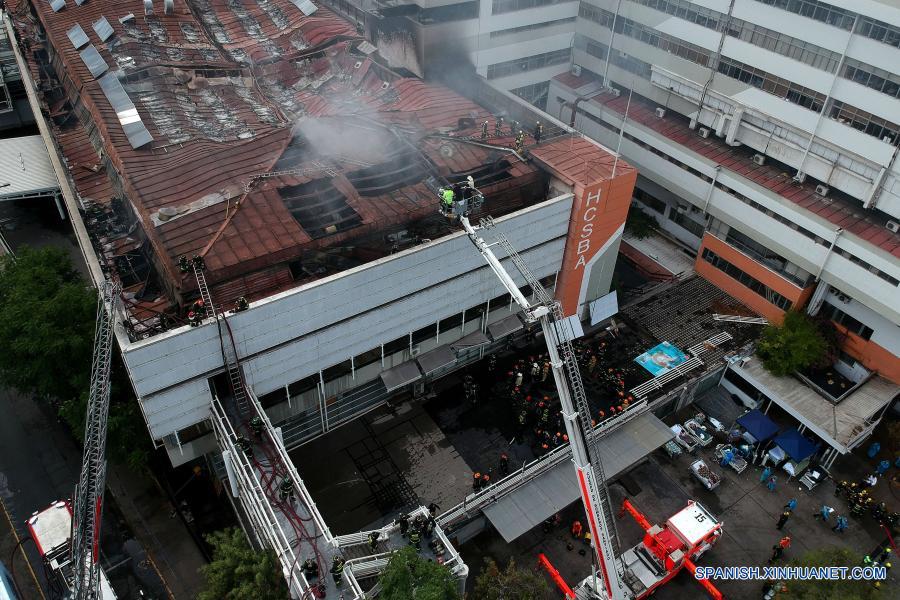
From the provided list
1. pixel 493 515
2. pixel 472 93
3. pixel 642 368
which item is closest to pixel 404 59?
pixel 472 93

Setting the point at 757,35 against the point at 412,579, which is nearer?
the point at 412,579

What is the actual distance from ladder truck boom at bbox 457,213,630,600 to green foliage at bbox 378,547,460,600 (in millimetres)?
5961

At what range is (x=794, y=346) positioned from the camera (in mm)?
40438

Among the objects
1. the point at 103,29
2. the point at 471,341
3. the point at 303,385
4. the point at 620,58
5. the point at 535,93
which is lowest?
the point at 471,341

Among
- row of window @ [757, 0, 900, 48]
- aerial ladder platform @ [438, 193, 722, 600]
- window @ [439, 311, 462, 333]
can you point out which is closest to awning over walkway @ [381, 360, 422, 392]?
window @ [439, 311, 462, 333]

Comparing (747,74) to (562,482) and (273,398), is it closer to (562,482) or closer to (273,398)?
(562,482)

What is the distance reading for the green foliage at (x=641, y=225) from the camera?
2073 inches

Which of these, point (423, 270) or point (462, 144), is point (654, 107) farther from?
point (423, 270)

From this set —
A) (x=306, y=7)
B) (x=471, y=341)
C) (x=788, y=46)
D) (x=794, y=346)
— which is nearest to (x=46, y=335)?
(x=471, y=341)

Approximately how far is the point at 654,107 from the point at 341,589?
136ft

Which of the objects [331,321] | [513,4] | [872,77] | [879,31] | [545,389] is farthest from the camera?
[513,4]

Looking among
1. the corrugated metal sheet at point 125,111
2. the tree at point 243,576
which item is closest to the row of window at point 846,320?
the tree at point 243,576

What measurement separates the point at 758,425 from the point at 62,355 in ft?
125

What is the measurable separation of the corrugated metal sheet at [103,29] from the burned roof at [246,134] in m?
0.11
